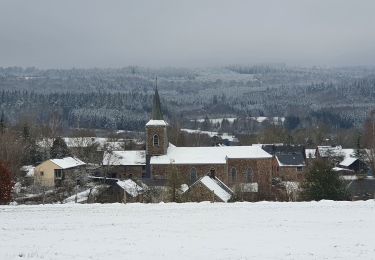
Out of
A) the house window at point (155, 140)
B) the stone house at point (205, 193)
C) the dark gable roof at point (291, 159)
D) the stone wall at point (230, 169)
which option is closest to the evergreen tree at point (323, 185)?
the stone house at point (205, 193)

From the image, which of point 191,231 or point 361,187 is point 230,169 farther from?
point 191,231

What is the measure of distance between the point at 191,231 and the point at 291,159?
2068 inches

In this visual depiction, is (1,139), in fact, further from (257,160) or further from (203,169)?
(257,160)

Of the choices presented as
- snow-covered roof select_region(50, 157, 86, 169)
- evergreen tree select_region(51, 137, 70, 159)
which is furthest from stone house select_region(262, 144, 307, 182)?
evergreen tree select_region(51, 137, 70, 159)

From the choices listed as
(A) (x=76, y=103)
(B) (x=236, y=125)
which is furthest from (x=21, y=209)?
(A) (x=76, y=103)

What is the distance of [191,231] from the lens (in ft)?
53.7

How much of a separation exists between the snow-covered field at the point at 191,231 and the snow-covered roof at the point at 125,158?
38227 millimetres

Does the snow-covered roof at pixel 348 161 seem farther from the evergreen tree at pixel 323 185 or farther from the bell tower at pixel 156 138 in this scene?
the evergreen tree at pixel 323 185

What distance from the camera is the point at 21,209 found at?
2144 centimetres

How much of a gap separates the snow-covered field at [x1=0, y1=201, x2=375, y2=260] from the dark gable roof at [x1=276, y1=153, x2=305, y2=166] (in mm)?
44551

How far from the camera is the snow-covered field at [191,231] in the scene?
13.1m

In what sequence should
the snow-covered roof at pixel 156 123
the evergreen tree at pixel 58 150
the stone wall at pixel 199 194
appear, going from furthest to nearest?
the evergreen tree at pixel 58 150
the snow-covered roof at pixel 156 123
the stone wall at pixel 199 194

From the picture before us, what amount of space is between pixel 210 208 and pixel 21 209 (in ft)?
24.5

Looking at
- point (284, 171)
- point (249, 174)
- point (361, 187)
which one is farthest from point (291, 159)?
point (361, 187)
